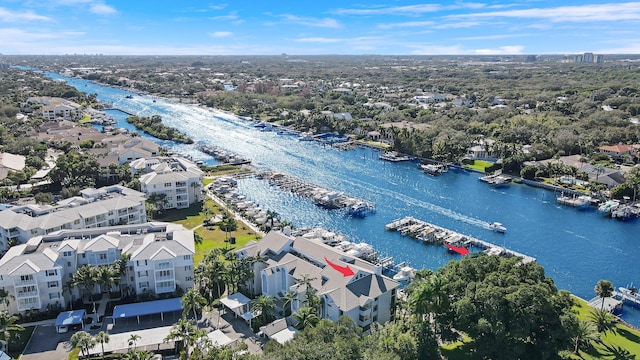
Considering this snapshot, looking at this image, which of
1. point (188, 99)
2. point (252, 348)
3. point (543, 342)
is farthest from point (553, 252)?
point (188, 99)

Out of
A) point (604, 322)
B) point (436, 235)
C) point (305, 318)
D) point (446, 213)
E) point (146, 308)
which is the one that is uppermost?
point (305, 318)

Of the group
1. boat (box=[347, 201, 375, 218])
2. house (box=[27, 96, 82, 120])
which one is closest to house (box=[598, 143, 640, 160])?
boat (box=[347, 201, 375, 218])

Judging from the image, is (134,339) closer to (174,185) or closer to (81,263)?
(81,263)

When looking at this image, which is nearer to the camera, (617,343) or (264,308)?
(617,343)

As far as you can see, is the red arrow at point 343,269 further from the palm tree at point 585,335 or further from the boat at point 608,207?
the boat at point 608,207

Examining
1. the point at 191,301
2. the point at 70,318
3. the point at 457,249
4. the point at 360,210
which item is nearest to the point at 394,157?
the point at 360,210

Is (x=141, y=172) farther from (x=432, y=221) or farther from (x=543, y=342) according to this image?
(x=543, y=342)

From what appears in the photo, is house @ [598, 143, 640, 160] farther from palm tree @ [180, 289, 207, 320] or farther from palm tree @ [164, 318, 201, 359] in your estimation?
palm tree @ [164, 318, 201, 359]
